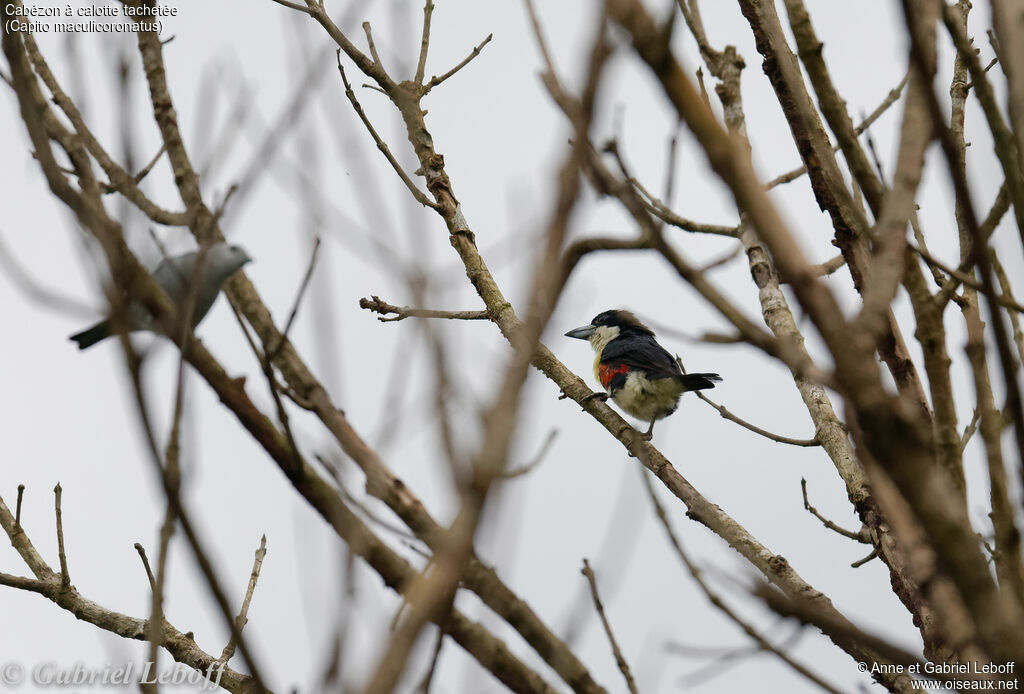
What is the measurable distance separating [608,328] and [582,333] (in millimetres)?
302

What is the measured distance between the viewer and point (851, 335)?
3.47 ft

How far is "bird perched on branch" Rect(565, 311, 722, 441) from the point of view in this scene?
5996mm

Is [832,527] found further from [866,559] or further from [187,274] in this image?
[187,274]

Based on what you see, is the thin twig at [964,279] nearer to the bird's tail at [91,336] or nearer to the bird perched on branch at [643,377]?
the bird's tail at [91,336]

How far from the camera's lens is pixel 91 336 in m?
3.51

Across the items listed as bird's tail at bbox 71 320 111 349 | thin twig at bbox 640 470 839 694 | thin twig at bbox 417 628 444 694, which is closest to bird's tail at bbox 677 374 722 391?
bird's tail at bbox 71 320 111 349

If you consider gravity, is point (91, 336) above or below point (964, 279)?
above

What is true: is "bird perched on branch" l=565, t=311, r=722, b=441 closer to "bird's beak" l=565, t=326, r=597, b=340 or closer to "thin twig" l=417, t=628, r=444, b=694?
"bird's beak" l=565, t=326, r=597, b=340

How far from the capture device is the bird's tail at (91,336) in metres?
3.46

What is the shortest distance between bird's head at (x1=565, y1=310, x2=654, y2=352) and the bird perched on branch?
153 mm

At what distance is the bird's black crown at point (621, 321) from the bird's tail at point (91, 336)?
14.2ft

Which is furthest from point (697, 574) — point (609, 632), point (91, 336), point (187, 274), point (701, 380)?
point (701, 380)

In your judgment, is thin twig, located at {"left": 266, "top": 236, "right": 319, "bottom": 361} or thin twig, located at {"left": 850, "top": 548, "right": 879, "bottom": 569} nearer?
thin twig, located at {"left": 266, "top": 236, "right": 319, "bottom": 361}

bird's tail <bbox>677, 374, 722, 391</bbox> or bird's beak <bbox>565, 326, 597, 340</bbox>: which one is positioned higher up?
bird's beak <bbox>565, 326, 597, 340</bbox>
